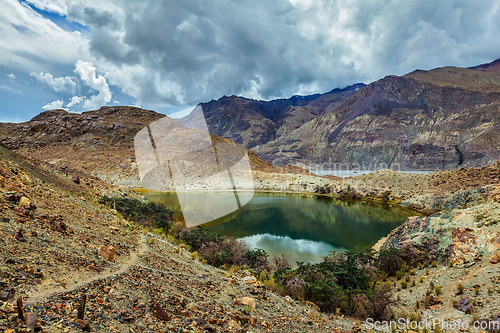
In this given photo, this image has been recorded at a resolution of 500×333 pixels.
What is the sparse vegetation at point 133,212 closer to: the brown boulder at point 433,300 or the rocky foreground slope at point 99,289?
the rocky foreground slope at point 99,289

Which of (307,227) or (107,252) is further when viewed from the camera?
(307,227)

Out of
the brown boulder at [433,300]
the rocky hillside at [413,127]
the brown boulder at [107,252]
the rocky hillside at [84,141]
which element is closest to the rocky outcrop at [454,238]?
the brown boulder at [433,300]

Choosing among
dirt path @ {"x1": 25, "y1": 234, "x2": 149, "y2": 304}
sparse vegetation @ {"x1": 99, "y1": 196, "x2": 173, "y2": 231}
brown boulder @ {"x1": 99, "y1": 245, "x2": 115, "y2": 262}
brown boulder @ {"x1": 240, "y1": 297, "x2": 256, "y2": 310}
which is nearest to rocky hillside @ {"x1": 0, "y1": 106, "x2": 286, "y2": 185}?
sparse vegetation @ {"x1": 99, "y1": 196, "x2": 173, "y2": 231}

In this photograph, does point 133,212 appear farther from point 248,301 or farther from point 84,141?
point 84,141

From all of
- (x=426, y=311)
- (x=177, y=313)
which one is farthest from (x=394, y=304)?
(x=177, y=313)

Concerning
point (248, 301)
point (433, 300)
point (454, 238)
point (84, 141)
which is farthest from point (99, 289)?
point (84, 141)

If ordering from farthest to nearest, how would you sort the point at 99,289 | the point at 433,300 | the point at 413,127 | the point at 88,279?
the point at 413,127 → the point at 433,300 → the point at 88,279 → the point at 99,289

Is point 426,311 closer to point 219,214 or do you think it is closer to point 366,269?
point 366,269
